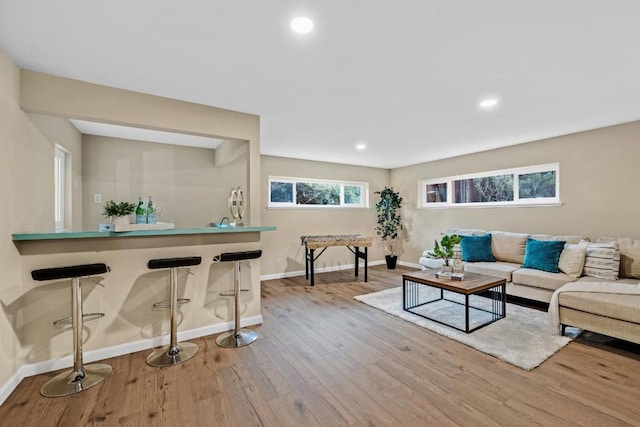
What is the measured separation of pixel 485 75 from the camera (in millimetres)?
2402

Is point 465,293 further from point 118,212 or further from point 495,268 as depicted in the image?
point 118,212

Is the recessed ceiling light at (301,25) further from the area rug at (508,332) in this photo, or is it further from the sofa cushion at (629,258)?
the sofa cushion at (629,258)

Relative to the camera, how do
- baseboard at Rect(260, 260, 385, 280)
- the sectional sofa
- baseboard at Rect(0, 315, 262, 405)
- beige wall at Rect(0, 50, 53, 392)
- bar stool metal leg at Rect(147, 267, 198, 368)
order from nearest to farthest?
beige wall at Rect(0, 50, 53, 392) → baseboard at Rect(0, 315, 262, 405) → bar stool metal leg at Rect(147, 267, 198, 368) → the sectional sofa → baseboard at Rect(260, 260, 385, 280)

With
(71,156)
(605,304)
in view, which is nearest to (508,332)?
(605,304)

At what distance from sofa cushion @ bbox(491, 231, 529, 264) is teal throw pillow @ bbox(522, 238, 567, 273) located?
0.28m

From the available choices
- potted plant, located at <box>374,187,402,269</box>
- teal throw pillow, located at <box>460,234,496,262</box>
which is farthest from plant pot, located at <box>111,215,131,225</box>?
potted plant, located at <box>374,187,402,269</box>

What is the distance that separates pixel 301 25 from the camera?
1.76 meters

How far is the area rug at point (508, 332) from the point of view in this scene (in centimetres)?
254

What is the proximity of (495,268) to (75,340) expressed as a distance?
4.68 m

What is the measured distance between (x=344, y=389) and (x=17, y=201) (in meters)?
2.78

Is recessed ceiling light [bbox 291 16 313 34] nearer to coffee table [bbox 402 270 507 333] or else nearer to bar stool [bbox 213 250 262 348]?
bar stool [bbox 213 250 262 348]

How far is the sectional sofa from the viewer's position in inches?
102

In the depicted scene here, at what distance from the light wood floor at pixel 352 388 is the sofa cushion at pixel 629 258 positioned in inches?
42.7

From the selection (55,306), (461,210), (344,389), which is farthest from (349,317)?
(461,210)
